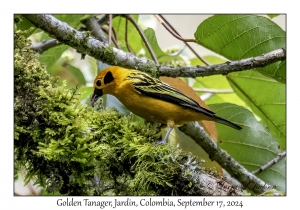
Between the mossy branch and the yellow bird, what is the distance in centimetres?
57

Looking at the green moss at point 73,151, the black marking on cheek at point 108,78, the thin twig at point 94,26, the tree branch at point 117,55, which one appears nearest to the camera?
the green moss at point 73,151

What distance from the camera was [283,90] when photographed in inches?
118

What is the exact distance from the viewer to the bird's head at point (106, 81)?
8.70 feet

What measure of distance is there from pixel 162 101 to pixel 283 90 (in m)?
1.04

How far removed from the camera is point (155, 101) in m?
2.55

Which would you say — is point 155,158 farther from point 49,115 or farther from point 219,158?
point 219,158

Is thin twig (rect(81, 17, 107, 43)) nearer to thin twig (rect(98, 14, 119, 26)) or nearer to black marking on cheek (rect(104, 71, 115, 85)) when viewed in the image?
thin twig (rect(98, 14, 119, 26))

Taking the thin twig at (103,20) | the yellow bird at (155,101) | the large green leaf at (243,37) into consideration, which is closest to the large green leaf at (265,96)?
the large green leaf at (243,37)

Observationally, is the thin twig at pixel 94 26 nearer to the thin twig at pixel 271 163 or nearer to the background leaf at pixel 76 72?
the background leaf at pixel 76 72

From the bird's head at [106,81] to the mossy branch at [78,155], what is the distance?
703 mm

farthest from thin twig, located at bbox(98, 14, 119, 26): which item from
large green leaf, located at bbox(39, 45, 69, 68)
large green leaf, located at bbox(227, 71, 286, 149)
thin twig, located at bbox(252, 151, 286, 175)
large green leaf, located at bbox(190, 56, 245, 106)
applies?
thin twig, located at bbox(252, 151, 286, 175)
